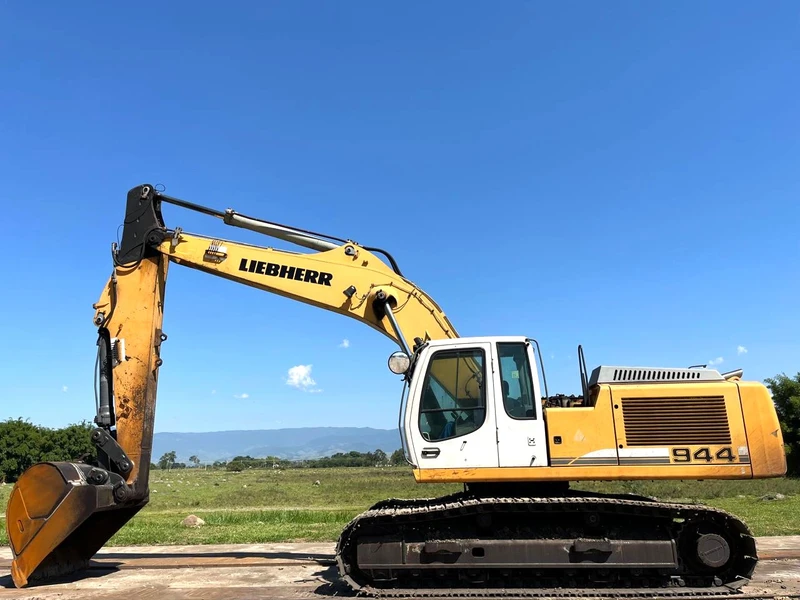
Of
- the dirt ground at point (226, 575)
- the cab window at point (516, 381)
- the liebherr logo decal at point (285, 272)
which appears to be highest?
the liebherr logo decal at point (285, 272)

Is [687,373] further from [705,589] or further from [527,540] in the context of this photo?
[527,540]

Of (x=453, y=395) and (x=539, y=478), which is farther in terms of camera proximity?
(x=453, y=395)

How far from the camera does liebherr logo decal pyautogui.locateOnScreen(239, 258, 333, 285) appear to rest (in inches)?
343

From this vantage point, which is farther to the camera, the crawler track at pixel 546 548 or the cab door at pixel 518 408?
the cab door at pixel 518 408

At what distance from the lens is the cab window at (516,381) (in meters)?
7.04

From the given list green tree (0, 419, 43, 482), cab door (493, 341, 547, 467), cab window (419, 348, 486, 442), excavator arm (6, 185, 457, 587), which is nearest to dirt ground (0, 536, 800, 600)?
excavator arm (6, 185, 457, 587)

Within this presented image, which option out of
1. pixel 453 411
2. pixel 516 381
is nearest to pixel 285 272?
pixel 453 411

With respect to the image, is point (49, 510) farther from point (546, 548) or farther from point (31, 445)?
point (31, 445)

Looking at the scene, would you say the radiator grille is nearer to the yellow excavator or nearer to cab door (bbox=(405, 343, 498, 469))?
the yellow excavator

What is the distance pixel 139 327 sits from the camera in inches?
338

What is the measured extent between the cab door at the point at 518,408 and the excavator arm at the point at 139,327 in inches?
53.0

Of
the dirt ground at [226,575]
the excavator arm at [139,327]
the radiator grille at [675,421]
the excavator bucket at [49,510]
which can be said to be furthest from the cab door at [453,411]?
the excavator bucket at [49,510]

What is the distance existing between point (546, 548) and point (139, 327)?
648 cm

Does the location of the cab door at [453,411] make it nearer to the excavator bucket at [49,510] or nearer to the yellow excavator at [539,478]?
the yellow excavator at [539,478]
